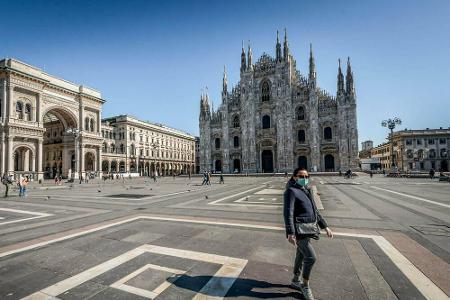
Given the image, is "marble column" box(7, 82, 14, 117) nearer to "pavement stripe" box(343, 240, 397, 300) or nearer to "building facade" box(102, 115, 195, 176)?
"building facade" box(102, 115, 195, 176)

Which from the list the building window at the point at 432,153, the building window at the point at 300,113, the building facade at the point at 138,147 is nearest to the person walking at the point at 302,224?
the building facade at the point at 138,147

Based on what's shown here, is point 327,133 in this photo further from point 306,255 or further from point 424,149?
point 306,255

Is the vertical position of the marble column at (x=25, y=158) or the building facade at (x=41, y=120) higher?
the building facade at (x=41, y=120)

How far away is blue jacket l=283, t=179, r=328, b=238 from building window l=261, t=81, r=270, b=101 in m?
51.8

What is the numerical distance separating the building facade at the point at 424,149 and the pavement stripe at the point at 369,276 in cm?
7704

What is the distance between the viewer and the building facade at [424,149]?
68.0 metres

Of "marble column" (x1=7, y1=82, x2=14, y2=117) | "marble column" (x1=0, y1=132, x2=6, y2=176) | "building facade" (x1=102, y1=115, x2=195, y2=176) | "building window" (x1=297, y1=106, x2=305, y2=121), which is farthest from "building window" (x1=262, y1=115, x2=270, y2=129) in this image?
"marble column" (x1=0, y1=132, x2=6, y2=176)

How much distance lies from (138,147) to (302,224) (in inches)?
2582

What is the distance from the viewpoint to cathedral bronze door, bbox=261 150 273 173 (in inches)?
2069

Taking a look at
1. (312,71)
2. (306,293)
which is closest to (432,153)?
(312,71)

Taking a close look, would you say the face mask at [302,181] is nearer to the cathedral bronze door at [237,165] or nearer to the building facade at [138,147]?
the building facade at [138,147]

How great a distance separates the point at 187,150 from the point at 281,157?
148 ft

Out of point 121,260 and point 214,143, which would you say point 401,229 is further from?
point 214,143

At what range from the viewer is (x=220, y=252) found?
476 cm
